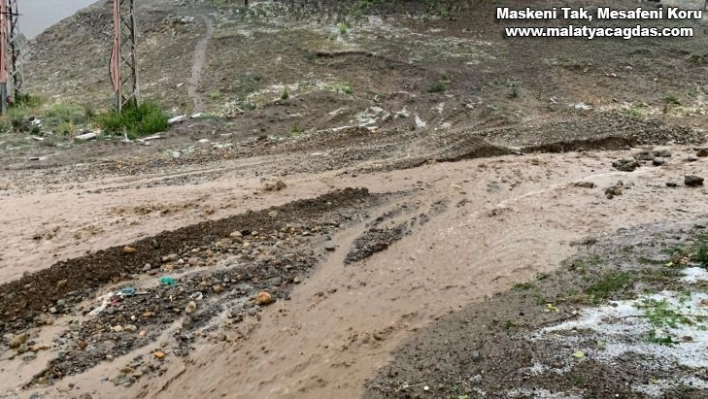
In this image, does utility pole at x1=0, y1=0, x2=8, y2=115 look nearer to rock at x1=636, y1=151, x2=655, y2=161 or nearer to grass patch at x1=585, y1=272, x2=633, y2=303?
rock at x1=636, y1=151, x2=655, y2=161

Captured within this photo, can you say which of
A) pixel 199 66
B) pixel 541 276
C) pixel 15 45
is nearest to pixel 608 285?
pixel 541 276

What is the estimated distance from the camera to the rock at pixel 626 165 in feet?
30.1

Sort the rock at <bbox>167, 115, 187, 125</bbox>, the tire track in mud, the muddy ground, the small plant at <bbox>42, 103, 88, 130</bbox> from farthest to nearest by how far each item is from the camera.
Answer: the tire track in mud → the small plant at <bbox>42, 103, 88, 130</bbox> → the rock at <bbox>167, 115, 187, 125</bbox> → the muddy ground

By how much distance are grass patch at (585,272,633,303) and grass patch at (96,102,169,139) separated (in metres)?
9.71

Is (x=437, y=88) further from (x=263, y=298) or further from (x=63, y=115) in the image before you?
(x=263, y=298)

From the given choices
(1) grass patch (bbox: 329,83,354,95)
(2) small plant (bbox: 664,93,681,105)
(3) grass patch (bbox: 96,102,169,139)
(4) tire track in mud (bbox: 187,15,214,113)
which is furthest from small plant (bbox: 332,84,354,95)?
(2) small plant (bbox: 664,93,681,105)

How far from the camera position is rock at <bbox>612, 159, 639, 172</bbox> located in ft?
30.1

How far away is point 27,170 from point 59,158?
0.78 meters

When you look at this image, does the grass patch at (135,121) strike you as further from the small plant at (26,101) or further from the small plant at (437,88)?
the small plant at (437,88)

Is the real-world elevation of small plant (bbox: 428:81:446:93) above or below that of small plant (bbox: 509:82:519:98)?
above

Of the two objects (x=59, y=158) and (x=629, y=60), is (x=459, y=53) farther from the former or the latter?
(x=59, y=158)

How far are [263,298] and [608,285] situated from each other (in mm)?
3135

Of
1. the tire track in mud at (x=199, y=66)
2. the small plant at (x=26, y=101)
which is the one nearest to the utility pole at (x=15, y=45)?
the small plant at (x=26, y=101)

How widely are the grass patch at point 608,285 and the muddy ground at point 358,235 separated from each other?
0.16ft
